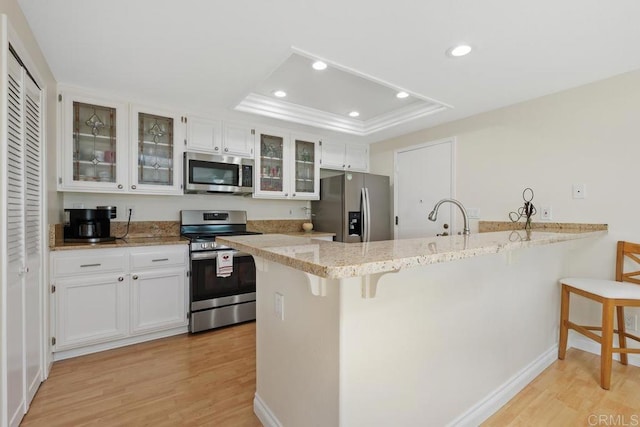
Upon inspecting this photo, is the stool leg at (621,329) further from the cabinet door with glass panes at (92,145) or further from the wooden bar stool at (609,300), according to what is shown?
the cabinet door with glass panes at (92,145)

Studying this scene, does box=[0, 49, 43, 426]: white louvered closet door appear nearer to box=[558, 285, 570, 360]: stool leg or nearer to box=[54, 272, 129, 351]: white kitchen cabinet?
box=[54, 272, 129, 351]: white kitchen cabinet

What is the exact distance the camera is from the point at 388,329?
121 centimetres

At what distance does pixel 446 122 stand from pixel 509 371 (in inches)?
101

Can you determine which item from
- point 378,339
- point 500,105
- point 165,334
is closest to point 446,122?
point 500,105

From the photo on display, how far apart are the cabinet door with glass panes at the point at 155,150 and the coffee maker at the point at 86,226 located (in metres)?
0.35

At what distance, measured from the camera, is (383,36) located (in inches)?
70.6

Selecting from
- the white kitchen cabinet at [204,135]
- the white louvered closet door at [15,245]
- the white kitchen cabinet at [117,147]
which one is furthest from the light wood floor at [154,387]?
the white kitchen cabinet at [204,135]

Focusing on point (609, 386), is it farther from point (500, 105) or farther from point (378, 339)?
point (500, 105)

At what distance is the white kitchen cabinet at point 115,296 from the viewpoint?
2293 mm

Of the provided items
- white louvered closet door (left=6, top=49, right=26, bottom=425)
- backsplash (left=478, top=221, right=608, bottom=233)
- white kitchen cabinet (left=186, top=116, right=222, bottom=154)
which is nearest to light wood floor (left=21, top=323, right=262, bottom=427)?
white louvered closet door (left=6, top=49, right=26, bottom=425)

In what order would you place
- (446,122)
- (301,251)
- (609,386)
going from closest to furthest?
(301,251) → (609,386) → (446,122)

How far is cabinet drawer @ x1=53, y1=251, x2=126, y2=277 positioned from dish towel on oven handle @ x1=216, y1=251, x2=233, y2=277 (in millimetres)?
770

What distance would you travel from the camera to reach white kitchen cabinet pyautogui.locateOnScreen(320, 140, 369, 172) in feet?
13.1

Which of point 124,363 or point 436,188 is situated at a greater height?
point 436,188
